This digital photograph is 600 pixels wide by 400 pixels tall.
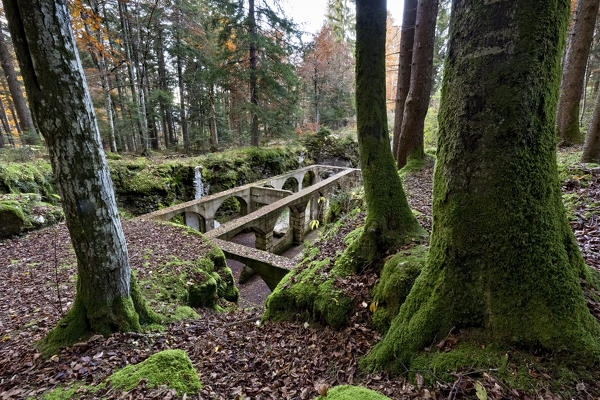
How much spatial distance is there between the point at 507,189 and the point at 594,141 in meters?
4.99

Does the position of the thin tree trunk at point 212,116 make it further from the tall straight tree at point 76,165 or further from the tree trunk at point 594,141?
the tree trunk at point 594,141

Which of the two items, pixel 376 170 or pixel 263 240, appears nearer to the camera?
pixel 376 170

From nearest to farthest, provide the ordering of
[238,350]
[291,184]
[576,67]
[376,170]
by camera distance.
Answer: [238,350] < [376,170] < [576,67] < [291,184]

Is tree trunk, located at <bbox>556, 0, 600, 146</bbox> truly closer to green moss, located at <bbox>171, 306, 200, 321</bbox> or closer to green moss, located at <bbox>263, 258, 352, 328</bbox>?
green moss, located at <bbox>263, 258, 352, 328</bbox>

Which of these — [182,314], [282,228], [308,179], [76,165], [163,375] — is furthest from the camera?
[308,179]

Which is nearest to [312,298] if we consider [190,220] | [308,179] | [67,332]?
[67,332]

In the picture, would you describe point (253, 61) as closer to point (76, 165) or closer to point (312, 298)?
point (76, 165)

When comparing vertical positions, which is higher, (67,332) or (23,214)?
(23,214)

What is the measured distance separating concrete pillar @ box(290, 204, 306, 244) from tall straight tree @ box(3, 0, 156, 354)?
948 centimetres

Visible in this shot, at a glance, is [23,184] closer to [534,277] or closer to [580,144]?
[534,277]

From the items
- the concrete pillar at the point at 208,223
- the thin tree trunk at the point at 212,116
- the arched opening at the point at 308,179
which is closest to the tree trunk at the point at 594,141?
the concrete pillar at the point at 208,223

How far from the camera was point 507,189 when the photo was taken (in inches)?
57.6

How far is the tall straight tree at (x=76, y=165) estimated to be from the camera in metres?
2.06

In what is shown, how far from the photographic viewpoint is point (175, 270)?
5012 mm
